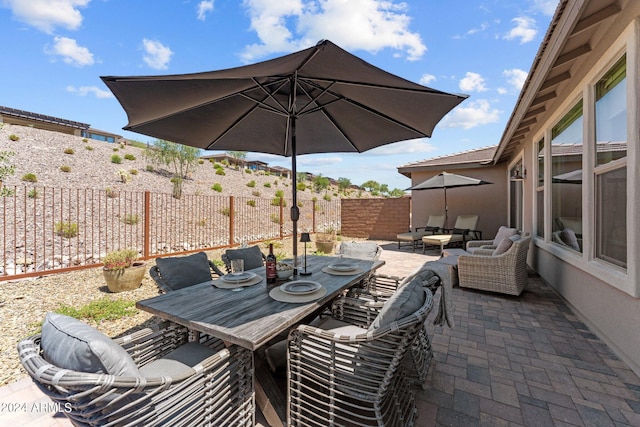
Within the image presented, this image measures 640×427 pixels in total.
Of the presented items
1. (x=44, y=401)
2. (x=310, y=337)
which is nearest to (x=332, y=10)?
(x=310, y=337)

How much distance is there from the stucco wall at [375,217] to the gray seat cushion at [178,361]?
9.19 meters

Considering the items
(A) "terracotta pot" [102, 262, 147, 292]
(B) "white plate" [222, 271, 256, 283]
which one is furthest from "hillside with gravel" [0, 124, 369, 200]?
(B) "white plate" [222, 271, 256, 283]

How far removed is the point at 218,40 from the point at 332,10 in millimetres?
3615

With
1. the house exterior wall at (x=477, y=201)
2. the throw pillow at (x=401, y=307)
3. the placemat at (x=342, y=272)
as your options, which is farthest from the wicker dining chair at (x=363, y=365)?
the house exterior wall at (x=477, y=201)

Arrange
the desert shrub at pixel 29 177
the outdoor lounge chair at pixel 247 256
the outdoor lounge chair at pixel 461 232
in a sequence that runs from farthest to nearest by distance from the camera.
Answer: the desert shrub at pixel 29 177 → the outdoor lounge chair at pixel 461 232 → the outdoor lounge chair at pixel 247 256

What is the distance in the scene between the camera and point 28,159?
1480cm

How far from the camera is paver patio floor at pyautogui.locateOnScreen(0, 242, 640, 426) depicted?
176 centimetres

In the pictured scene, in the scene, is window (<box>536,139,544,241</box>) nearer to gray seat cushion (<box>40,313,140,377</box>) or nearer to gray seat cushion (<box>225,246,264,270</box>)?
gray seat cushion (<box>225,246,264,270</box>)

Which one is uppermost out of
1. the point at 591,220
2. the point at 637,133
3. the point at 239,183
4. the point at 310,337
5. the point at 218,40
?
the point at 218,40

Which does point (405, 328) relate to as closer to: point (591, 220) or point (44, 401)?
point (44, 401)

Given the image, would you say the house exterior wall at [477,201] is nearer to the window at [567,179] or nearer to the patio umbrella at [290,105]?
the window at [567,179]

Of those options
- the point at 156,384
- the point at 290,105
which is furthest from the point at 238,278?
the point at 290,105

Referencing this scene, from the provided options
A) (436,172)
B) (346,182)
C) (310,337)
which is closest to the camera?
(310,337)

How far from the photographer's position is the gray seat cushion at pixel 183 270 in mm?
2455
